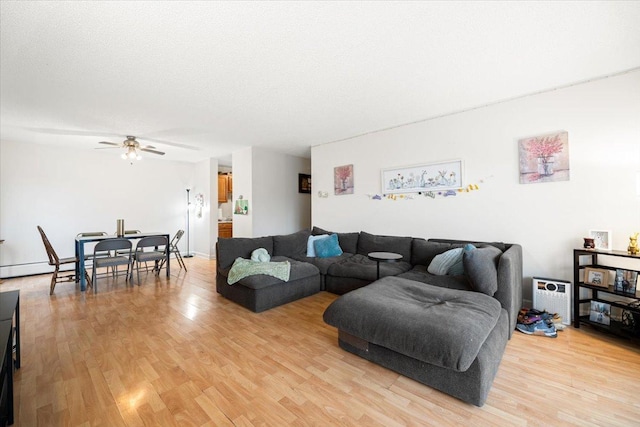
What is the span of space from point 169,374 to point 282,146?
14.5 feet

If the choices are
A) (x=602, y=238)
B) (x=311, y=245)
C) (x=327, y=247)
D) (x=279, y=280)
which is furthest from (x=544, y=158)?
(x=279, y=280)

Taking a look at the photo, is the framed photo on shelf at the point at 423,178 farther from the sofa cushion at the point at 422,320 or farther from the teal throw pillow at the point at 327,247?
the sofa cushion at the point at 422,320

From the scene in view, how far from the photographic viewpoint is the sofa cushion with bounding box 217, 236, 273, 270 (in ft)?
11.5

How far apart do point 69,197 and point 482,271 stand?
733 centimetres

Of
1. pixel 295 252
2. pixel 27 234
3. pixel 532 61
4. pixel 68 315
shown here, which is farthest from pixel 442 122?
pixel 27 234

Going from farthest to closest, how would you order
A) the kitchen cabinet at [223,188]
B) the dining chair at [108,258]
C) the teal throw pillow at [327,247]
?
the kitchen cabinet at [223,188] < the teal throw pillow at [327,247] < the dining chair at [108,258]

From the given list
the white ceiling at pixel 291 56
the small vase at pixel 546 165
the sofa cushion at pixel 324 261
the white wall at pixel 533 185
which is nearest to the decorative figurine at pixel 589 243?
the white wall at pixel 533 185

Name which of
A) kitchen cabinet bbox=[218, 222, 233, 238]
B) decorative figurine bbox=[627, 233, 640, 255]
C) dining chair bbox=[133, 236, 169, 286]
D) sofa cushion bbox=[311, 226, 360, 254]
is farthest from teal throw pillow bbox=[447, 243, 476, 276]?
kitchen cabinet bbox=[218, 222, 233, 238]

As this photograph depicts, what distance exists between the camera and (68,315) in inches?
113

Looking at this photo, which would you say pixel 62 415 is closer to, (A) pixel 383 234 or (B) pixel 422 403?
(B) pixel 422 403

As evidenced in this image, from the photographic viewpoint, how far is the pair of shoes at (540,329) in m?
2.39

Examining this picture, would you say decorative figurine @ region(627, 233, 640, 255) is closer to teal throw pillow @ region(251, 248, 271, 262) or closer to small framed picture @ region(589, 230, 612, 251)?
small framed picture @ region(589, 230, 612, 251)

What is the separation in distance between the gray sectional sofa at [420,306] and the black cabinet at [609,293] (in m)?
0.62

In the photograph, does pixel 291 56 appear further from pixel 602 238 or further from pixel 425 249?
pixel 602 238
